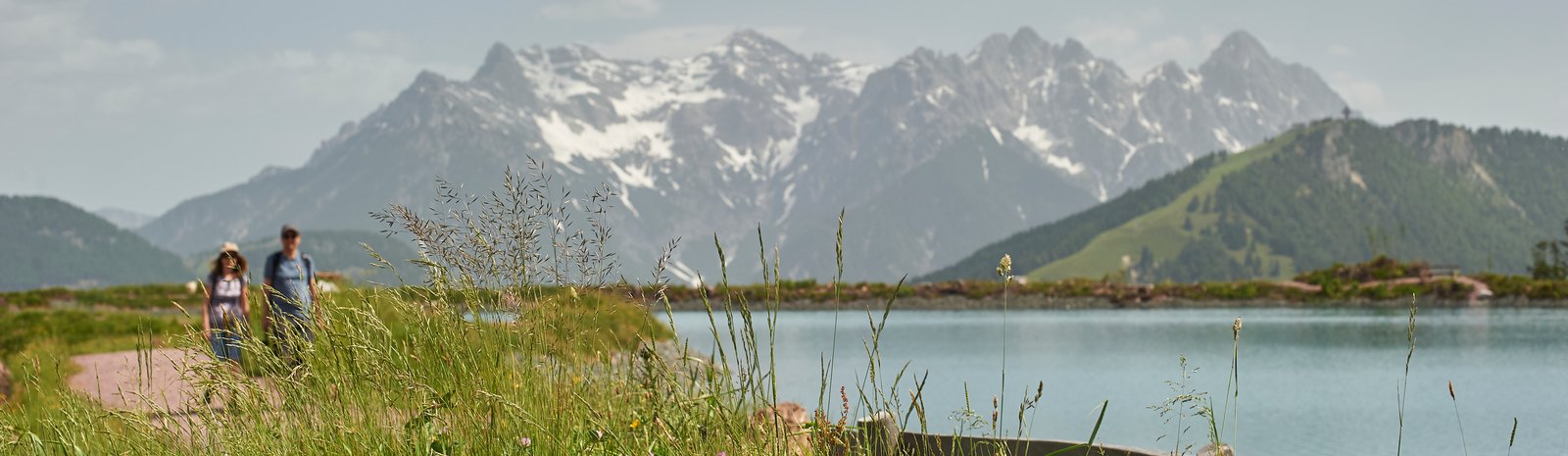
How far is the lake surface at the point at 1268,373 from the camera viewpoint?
52.0ft

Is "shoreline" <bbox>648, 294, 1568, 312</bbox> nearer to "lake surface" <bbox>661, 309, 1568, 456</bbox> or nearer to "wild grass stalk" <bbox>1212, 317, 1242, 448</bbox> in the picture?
"lake surface" <bbox>661, 309, 1568, 456</bbox>

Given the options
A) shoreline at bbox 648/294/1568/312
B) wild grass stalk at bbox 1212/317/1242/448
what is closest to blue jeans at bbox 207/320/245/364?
wild grass stalk at bbox 1212/317/1242/448

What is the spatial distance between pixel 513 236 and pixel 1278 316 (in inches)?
1915

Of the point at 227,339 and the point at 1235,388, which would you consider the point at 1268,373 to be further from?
the point at 227,339

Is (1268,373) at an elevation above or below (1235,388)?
below

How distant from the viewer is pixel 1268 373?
84.8 feet

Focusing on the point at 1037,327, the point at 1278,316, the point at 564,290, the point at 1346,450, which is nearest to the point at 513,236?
the point at 564,290

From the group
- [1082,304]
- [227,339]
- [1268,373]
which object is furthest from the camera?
[1082,304]

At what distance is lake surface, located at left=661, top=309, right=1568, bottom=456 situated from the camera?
15.8m

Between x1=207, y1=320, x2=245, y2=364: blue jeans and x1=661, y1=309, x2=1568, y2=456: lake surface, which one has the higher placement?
x1=207, y1=320, x2=245, y2=364: blue jeans

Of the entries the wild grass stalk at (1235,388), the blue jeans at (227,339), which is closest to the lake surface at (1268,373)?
the wild grass stalk at (1235,388)

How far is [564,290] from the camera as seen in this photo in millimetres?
4418

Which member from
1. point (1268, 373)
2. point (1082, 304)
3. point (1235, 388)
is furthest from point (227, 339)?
point (1082, 304)

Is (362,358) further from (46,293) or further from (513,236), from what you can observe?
(46,293)
